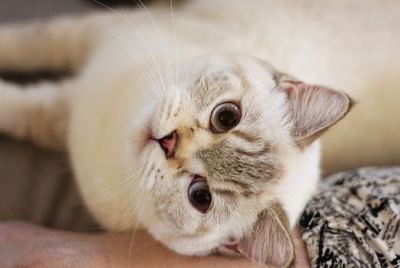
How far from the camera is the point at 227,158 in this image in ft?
3.60

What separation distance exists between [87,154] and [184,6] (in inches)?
36.8

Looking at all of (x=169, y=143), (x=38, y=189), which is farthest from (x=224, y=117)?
(x=38, y=189)

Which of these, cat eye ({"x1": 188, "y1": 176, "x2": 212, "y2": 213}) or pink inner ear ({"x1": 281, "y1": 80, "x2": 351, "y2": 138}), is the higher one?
pink inner ear ({"x1": 281, "y1": 80, "x2": 351, "y2": 138})

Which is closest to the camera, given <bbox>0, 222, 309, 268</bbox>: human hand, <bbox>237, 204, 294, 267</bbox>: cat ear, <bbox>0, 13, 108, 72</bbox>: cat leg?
<bbox>237, 204, 294, 267</bbox>: cat ear

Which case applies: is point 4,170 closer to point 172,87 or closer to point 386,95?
point 172,87

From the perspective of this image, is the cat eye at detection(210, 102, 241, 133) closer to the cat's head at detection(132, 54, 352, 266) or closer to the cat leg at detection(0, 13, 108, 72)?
the cat's head at detection(132, 54, 352, 266)

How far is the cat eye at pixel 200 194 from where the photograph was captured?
43.7 inches

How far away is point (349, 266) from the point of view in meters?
1.09

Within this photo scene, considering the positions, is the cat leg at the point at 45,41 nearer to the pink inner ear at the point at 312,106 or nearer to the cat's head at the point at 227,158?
the cat's head at the point at 227,158

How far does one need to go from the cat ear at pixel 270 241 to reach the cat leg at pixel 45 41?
0.97m

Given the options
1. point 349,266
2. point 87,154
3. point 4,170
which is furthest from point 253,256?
point 4,170

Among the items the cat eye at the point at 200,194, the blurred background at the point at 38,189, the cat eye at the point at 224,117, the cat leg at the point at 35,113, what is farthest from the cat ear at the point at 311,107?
the cat leg at the point at 35,113

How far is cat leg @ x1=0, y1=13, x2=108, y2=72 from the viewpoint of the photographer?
1727mm

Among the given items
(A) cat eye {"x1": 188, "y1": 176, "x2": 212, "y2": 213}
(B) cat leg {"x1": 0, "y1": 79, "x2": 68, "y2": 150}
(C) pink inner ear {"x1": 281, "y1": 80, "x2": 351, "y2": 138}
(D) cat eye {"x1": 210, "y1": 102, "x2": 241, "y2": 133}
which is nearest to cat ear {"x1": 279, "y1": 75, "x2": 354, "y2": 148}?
(C) pink inner ear {"x1": 281, "y1": 80, "x2": 351, "y2": 138}
